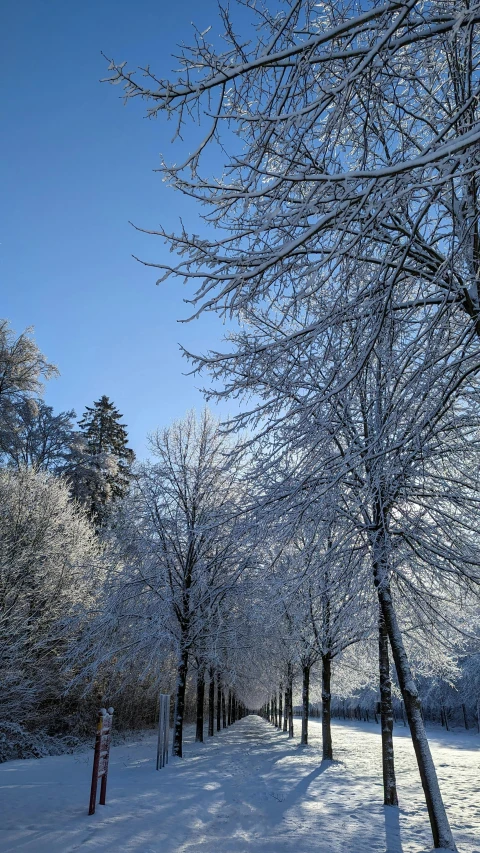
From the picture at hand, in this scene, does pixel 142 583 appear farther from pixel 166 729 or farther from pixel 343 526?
pixel 343 526

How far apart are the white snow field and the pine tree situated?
1500 cm

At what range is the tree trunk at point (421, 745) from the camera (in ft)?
20.3

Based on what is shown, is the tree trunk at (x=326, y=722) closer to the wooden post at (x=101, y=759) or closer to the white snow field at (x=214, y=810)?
the white snow field at (x=214, y=810)

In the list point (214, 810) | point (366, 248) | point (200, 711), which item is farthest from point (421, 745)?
point (200, 711)

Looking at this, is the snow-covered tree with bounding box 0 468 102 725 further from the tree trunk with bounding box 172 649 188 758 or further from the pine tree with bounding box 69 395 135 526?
the pine tree with bounding box 69 395 135 526

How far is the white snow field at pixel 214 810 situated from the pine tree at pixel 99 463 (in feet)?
49.2

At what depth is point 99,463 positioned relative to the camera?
96.2 feet

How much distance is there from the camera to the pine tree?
28.8 m

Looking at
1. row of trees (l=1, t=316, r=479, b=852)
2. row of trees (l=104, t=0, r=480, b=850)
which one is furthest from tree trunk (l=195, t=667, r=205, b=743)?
row of trees (l=104, t=0, r=480, b=850)

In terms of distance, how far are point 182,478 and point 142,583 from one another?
338 centimetres

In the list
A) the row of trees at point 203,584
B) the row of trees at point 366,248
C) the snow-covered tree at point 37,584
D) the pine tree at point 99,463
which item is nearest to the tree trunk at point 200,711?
the row of trees at point 203,584

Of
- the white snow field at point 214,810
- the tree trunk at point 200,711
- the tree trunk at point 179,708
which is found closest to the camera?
the white snow field at point 214,810

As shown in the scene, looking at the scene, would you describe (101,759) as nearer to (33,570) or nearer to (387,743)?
(387,743)

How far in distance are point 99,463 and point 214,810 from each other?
929 inches
